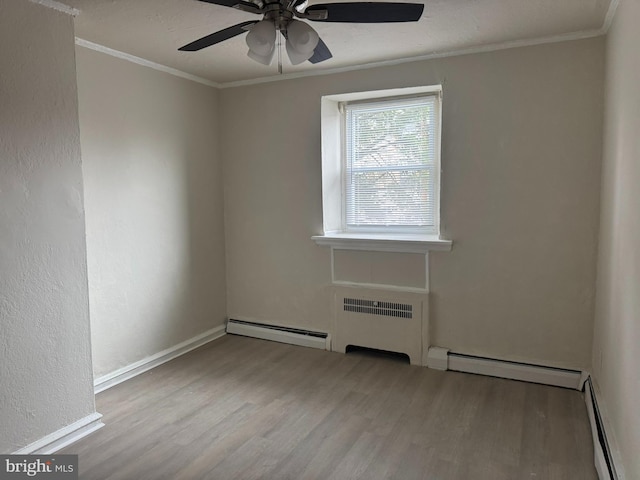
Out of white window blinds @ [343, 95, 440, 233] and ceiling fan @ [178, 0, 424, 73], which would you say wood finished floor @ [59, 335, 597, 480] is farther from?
ceiling fan @ [178, 0, 424, 73]

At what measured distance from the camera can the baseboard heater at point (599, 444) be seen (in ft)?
6.73

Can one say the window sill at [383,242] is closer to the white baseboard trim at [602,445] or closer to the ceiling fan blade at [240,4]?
the white baseboard trim at [602,445]

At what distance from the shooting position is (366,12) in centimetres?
185

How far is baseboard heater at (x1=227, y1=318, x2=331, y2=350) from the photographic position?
12.9 feet

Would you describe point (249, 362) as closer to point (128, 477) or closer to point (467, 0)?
point (128, 477)

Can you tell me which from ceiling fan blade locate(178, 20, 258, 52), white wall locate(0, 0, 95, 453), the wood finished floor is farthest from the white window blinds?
white wall locate(0, 0, 95, 453)

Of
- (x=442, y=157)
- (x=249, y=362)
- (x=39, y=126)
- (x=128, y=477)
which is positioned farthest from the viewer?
(x=249, y=362)

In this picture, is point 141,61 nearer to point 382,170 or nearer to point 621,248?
point 382,170

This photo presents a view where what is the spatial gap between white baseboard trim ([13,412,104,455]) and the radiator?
189 cm

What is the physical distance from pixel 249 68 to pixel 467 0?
1.86m

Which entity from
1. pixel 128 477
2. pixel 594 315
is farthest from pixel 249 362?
pixel 594 315

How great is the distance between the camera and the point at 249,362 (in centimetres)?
365

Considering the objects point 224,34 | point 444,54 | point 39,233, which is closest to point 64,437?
point 39,233

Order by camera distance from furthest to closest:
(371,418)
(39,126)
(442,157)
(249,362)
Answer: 1. (249,362)
2. (442,157)
3. (371,418)
4. (39,126)
